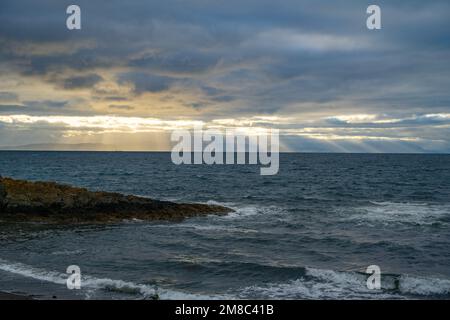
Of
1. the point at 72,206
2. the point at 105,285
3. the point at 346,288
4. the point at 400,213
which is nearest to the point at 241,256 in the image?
the point at 346,288

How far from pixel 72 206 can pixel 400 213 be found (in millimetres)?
27500

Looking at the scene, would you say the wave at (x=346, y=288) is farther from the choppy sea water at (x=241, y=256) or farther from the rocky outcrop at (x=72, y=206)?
the rocky outcrop at (x=72, y=206)

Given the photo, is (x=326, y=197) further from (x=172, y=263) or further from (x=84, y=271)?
(x=84, y=271)

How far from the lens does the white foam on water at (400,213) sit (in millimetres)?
35656

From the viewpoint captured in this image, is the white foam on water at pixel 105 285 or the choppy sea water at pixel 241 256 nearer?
the white foam on water at pixel 105 285

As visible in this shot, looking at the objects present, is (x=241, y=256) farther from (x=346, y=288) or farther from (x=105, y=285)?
(x=105, y=285)

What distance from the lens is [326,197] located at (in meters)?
54.1

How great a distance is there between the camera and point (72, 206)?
34.1 m

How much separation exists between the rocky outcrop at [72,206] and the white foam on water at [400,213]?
42.4 feet
